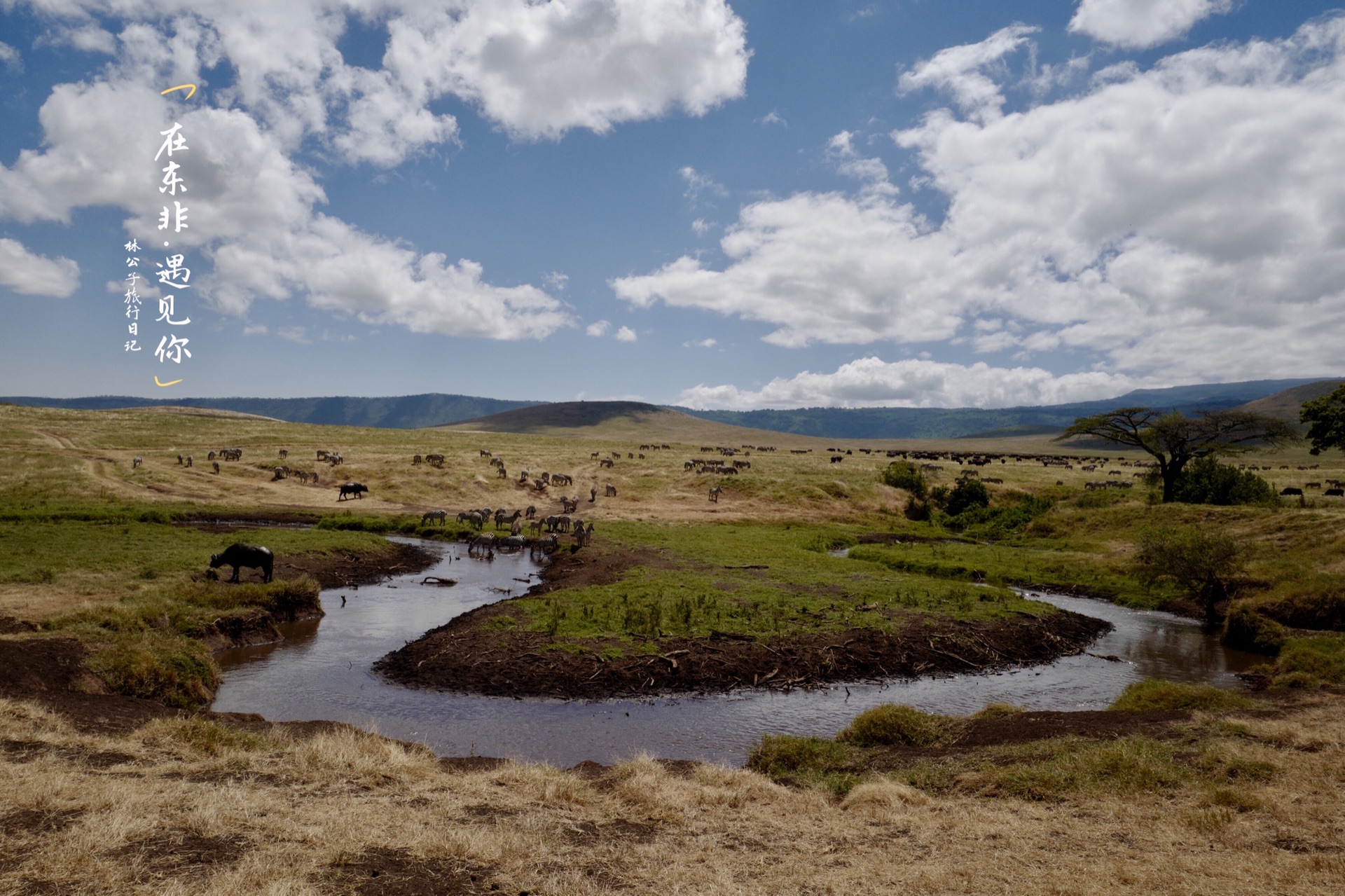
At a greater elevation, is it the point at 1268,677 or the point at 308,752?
the point at 308,752

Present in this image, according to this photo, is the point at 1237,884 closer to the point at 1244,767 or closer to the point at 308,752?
the point at 1244,767

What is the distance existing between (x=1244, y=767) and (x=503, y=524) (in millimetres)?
43734

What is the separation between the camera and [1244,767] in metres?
10.4

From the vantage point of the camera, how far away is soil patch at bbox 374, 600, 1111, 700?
59.7ft

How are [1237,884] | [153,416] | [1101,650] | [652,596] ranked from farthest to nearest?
[153,416]
[652,596]
[1101,650]
[1237,884]

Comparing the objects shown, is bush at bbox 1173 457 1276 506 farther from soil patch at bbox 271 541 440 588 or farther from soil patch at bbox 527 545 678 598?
soil patch at bbox 271 541 440 588

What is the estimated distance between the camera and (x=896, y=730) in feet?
47.2

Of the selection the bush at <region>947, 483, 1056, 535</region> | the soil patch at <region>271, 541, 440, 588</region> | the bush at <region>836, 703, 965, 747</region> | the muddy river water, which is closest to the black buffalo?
the soil patch at <region>271, 541, 440, 588</region>

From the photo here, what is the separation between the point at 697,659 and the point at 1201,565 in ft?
71.7

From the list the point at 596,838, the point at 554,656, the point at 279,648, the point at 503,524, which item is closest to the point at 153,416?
the point at 503,524

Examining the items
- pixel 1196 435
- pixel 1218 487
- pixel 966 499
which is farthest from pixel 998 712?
pixel 966 499

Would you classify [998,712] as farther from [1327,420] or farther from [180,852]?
[1327,420]

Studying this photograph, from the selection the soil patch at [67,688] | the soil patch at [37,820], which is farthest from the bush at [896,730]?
the soil patch at [67,688]

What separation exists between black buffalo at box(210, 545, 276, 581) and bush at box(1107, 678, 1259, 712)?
27.9 meters
